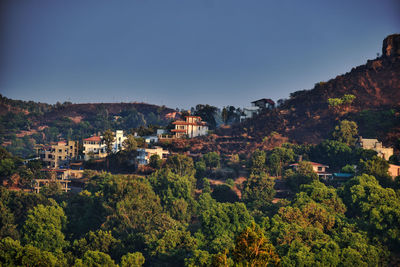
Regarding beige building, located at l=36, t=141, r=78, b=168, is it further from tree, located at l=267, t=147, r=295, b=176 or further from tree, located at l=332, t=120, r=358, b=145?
tree, located at l=332, t=120, r=358, b=145

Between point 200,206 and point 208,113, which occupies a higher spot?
point 208,113

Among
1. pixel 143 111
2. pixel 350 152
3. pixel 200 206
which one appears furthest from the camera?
pixel 143 111

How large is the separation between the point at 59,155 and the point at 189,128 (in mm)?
19024

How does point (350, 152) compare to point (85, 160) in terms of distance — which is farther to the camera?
point (85, 160)

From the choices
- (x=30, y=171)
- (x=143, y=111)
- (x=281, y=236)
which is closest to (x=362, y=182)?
(x=281, y=236)

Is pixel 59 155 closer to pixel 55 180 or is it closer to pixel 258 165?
pixel 55 180

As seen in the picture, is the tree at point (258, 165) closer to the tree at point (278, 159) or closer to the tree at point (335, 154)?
the tree at point (278, 159)

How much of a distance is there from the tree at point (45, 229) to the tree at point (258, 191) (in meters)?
16.7

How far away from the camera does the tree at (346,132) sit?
55281 millimetres

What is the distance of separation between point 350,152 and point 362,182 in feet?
43.0

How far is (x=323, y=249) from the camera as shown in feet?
89.1

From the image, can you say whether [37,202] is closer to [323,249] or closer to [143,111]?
[323,249]

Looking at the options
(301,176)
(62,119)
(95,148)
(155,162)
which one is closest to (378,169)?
(301,176)

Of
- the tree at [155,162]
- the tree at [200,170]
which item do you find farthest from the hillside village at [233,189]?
the tree at [155,162]
